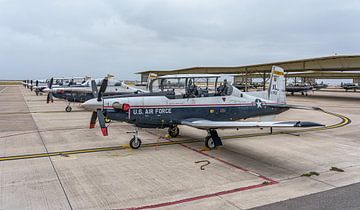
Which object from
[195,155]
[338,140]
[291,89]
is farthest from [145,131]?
[291,89]

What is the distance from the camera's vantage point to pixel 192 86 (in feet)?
30.8

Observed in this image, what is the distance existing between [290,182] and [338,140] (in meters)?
5.54

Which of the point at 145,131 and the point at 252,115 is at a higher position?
the point at 252,115

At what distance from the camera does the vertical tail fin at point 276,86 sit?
1157 centimetres

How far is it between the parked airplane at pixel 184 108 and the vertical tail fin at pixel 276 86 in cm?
118

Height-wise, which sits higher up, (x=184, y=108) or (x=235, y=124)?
(x=184, y=108)

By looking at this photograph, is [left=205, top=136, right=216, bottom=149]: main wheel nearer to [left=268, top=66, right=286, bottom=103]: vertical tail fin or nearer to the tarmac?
the tarmac

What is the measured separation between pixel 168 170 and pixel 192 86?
3583mm

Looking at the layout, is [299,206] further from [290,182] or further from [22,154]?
[22,154]

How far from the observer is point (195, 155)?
A: 7988 millimetres

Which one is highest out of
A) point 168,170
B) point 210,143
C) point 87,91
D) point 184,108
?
point 87,91

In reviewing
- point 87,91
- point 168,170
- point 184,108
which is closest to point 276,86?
point 184,108

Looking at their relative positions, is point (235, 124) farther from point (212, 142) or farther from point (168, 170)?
point (168, 170)

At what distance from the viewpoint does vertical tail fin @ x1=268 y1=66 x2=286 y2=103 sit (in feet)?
38.0
